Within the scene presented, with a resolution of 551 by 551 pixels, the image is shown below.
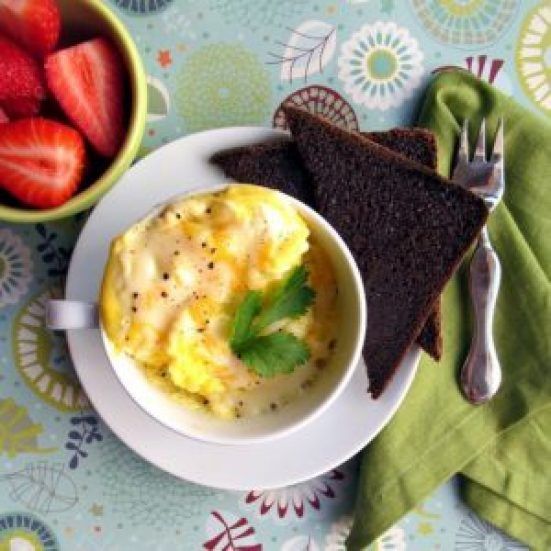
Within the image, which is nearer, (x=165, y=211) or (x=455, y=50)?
(x=165, y=211)

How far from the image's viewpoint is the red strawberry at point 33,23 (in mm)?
1459

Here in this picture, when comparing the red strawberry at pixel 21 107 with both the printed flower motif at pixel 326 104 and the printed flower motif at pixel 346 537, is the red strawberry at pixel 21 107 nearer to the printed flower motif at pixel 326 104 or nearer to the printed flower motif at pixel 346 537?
the printed flower motif at pixel 326 104

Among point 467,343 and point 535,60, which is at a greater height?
point 535,60

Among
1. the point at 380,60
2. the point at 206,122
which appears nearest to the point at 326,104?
the point at 380,60

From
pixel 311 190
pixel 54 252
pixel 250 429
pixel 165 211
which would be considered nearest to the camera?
pixel 165 211

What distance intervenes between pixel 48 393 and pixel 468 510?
2.93 feet

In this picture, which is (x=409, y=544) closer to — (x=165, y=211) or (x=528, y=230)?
(x=528, y=230)

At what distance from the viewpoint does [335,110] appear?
67.3 inches

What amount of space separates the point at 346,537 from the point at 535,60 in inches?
41.4

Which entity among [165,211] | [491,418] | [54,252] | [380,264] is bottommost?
[491,418]

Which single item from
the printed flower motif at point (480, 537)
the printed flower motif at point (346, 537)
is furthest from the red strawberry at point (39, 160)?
the printed flower motif at point (480, 537)

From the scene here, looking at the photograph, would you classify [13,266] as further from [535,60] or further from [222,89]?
[535,60]

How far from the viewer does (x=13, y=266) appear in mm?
1705

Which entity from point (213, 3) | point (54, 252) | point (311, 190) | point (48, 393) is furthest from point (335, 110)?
point (48, 393)
